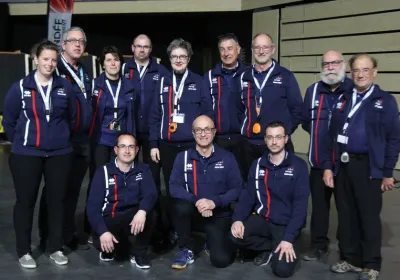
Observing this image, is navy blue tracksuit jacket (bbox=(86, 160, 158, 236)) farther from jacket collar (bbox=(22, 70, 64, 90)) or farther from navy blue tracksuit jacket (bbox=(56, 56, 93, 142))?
jacket collar (bbox=(22, 70, 64, 90))

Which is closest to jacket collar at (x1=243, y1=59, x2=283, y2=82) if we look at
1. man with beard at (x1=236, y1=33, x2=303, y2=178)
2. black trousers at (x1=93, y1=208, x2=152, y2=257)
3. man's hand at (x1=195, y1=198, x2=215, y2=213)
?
man with beard at (x1=236, y1=33, x2=303, y2=178)

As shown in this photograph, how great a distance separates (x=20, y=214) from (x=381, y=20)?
7.08 meters

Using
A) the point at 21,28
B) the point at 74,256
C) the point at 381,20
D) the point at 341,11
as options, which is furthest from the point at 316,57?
the point at 21,28

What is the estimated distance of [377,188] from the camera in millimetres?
3848

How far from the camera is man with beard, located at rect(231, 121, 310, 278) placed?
407cm

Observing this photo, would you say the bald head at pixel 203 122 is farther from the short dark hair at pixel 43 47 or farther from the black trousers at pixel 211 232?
the short dark hair at pixel 43 47

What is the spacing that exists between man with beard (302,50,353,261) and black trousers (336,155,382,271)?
1.11 ft

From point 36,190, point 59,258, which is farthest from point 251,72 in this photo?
point 59,258

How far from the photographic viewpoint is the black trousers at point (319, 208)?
4.41 meters

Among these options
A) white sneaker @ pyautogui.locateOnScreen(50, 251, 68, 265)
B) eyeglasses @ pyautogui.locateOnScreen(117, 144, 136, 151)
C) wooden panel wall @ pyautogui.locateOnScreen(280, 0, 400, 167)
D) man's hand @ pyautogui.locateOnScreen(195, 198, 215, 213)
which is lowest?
white sneaker @ pyautogui.locateOnScreen(50, 251, 68, 265)

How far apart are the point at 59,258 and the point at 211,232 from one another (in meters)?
1.19

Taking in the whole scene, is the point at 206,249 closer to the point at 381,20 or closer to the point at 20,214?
Answer: the point at 20,214

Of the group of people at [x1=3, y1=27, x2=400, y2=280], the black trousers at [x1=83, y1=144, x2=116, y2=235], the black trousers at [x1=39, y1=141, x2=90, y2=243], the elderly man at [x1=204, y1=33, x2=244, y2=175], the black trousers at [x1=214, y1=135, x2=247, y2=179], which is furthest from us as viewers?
the black trousers at [x1=214, y1=135, x2=247, y2=179]

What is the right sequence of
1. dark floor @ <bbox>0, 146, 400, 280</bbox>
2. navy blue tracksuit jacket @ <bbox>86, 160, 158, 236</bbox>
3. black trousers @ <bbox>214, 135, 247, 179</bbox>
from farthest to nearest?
black trousers @ <bbox>214, 135, 247, 179</bbox>, navy blue tracksuit jacket @ <bbox>86, 160, 158, 236</bbox>, dark floor @ <bbox>0, 146, 400, 280</bbox>
